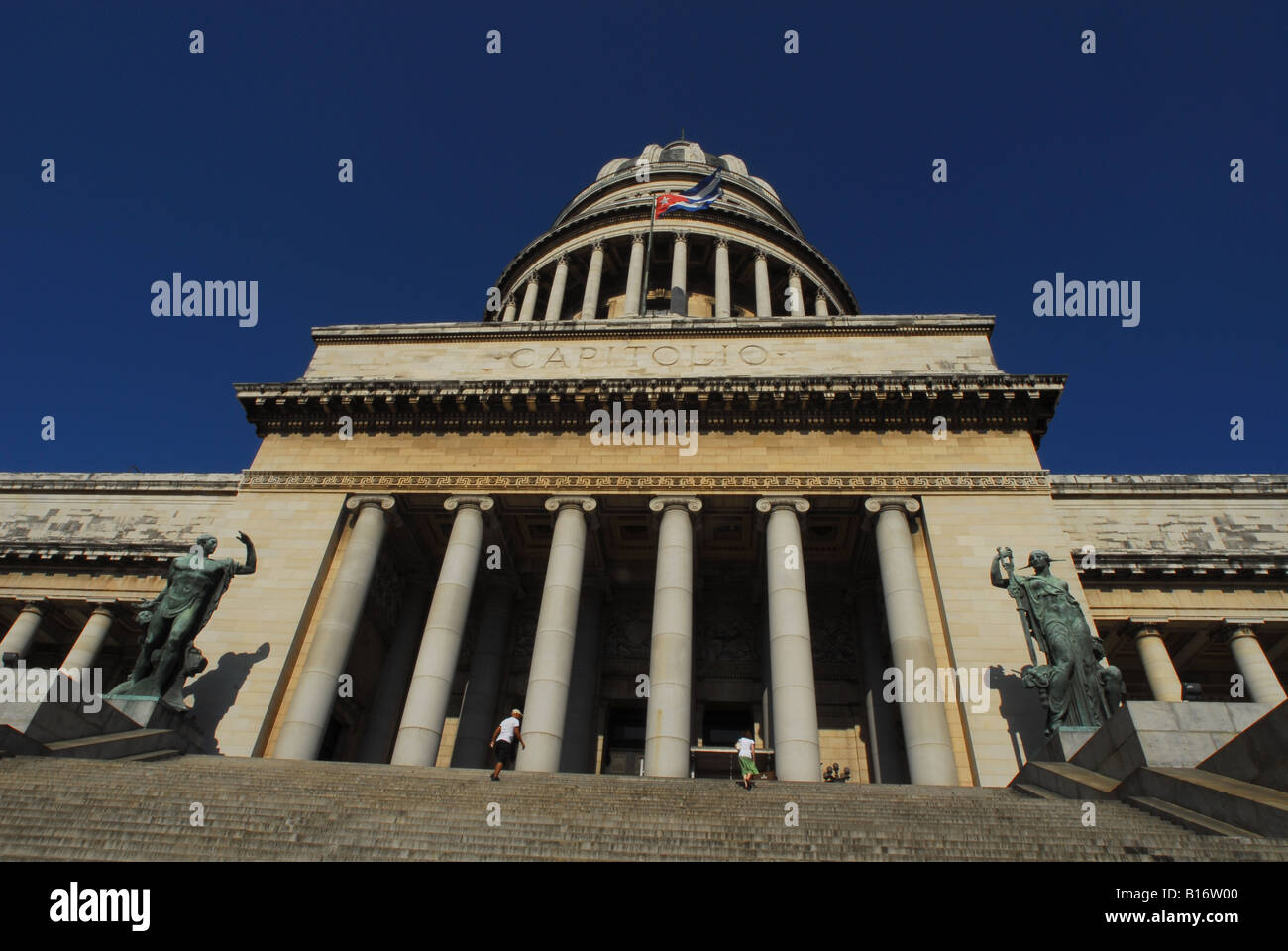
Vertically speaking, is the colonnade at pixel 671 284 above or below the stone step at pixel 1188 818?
above

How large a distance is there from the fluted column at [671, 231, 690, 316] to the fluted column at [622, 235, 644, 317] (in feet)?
5.43

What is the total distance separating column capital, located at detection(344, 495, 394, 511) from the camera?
20.0m

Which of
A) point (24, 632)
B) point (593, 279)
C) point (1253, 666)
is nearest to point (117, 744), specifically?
point (24, 632)

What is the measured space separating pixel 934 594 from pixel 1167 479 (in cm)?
1102

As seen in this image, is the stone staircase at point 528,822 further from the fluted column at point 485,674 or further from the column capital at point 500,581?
the column capital at point 500,581

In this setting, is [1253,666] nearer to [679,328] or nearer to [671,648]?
[671,648]

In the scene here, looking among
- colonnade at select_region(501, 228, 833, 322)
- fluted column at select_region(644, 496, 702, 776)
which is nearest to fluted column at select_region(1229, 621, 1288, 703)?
fluted column at select_region(644, 496, 702, 776)

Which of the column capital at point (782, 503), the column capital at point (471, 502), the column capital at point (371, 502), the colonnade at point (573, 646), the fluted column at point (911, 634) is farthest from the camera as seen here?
the column capital at point (371, 502)

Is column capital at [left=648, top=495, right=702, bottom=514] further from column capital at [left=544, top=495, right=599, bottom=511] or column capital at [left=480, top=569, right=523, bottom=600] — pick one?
column capital at [left=480, top=569, right=523, bottom=600]

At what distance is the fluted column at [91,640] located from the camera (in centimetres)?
2283

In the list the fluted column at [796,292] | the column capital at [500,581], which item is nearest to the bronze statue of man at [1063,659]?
the column capital at [500,581]

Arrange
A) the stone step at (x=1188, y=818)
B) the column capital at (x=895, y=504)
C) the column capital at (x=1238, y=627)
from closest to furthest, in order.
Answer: the stone step at (x=1188, y=818), the column capital at (x=895, y=504), the column capital at (x=1238, y=627)

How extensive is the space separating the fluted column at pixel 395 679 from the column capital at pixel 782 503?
34.5 feet

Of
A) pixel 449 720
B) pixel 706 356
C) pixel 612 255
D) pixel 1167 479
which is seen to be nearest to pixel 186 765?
pixel 449 720
